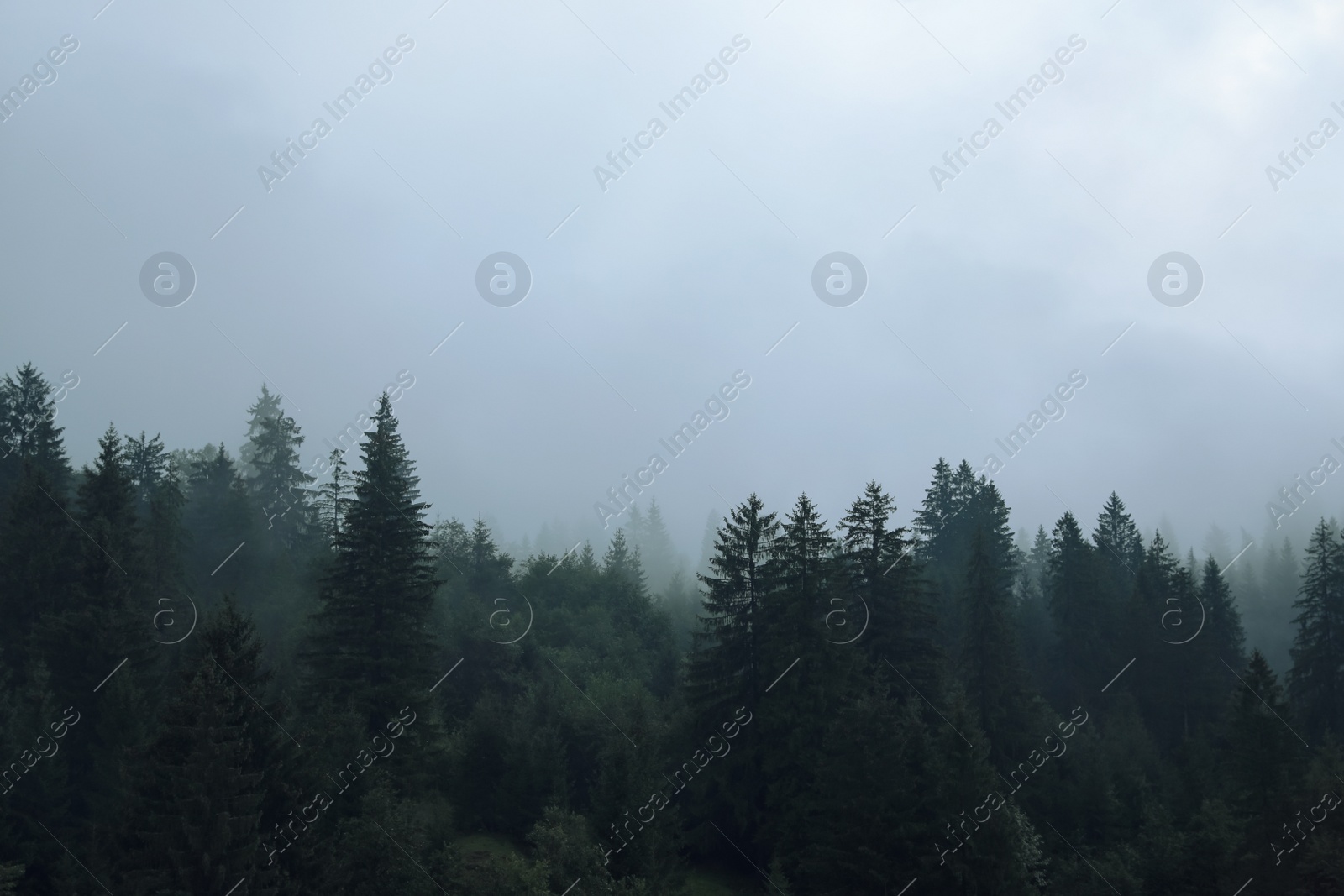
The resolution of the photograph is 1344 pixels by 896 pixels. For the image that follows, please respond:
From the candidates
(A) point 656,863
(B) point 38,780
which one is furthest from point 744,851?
(B) point 38,780

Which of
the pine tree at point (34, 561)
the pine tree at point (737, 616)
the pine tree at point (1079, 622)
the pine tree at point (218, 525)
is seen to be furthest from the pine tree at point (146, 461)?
the pine tree at point (1079, 622)

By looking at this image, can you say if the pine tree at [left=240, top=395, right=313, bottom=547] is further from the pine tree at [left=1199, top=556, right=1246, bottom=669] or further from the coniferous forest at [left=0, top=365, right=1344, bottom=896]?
the pine tree at [left=1199, top=556, right=1246, bottom=669]

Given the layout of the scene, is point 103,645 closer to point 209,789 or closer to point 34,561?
point 34,561

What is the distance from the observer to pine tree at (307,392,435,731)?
127 feet

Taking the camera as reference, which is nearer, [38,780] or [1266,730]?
[38,780]

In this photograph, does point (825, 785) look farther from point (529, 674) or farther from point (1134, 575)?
point (1134, 575)

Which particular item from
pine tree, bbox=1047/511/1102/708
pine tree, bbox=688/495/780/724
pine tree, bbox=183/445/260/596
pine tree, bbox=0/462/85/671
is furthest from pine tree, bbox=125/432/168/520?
pine tree, bbox=1047/511/1102/708

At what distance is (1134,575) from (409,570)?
65378mm

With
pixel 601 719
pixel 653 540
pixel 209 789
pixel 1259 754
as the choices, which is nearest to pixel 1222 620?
pixel 1259 754

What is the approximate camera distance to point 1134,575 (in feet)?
265

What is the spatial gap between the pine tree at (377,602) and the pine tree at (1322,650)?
2084 inches

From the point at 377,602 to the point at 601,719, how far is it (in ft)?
42.3

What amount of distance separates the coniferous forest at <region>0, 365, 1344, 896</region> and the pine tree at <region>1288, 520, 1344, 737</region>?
0.23 meters

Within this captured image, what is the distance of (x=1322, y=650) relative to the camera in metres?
59.8
